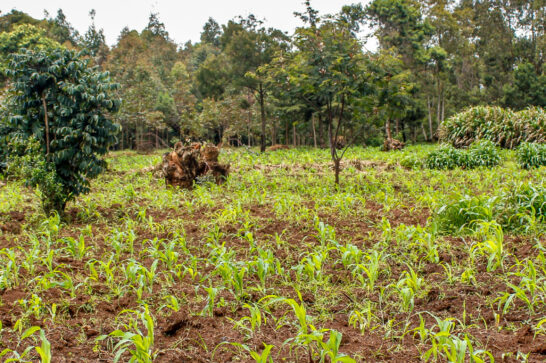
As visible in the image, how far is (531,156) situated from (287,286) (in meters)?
8.14

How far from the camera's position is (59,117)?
5426mm

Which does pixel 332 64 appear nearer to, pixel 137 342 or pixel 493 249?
pixel 493 249

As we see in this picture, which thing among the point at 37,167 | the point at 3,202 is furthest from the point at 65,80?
the point at 3,202

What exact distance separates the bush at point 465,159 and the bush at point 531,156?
51cm

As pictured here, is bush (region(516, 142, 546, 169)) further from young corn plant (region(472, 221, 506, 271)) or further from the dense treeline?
the dense treeline

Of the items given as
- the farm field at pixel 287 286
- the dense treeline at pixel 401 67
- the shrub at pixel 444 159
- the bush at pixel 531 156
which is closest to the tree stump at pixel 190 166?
the farm field at pixel 287 286

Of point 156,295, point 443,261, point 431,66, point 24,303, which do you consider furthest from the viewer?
point 431,66

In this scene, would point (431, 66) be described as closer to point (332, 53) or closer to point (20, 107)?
point (332, 53)

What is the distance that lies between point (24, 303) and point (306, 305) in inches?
72.4

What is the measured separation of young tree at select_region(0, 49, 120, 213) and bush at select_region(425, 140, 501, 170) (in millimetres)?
7385

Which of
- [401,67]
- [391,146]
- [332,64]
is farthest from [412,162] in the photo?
[401,67]

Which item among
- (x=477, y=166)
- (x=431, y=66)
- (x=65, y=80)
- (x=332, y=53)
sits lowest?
(x=477, y=166)

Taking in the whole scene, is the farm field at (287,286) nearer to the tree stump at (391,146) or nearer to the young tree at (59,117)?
the young tree at (59,117)

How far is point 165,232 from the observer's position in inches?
181
